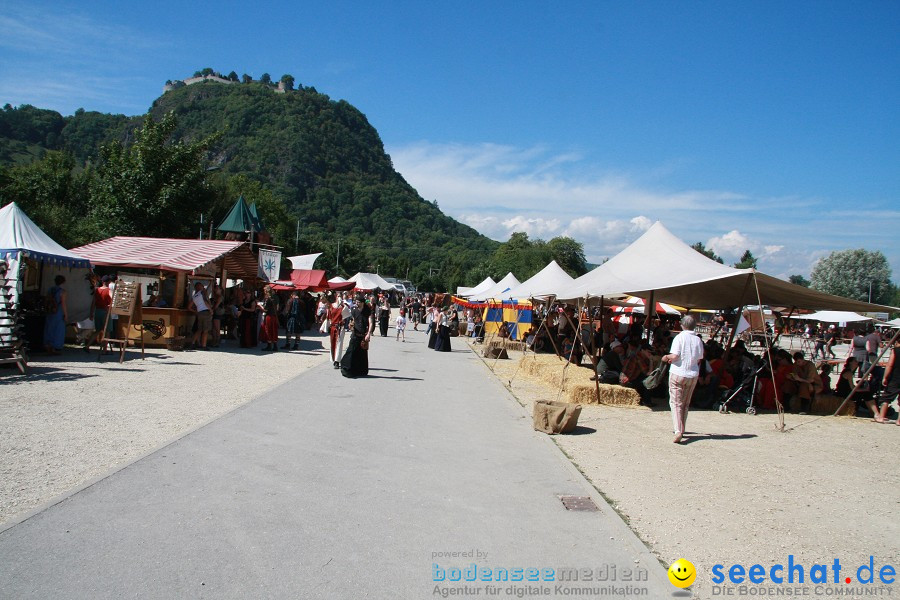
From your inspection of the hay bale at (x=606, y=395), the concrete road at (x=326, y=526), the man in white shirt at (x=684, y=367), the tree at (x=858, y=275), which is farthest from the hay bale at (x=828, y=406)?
the tree at (x=858, y=275)

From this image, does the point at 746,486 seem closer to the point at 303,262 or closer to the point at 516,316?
the point at 516,316

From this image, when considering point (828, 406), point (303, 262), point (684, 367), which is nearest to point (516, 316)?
point (303, 262)

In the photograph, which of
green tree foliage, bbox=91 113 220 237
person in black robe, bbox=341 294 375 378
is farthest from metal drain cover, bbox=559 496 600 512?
green tree foliage, bbox=91 113 220 237

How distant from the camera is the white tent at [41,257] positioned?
45.1 feet

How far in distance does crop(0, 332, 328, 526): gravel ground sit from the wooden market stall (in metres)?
1.48

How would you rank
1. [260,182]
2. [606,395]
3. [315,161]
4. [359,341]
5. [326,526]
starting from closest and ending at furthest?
[326,526] → [606,395] → [359,341] → [260,182] → [315,161]

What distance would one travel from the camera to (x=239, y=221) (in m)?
29.8

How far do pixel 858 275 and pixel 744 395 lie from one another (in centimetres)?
9102

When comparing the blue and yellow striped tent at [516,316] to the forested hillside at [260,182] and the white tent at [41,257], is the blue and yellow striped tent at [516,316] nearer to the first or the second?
the forested hillside at [260,182]

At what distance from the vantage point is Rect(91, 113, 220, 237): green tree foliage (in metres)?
27.1

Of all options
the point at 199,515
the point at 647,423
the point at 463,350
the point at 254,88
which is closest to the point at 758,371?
the point at 647,423

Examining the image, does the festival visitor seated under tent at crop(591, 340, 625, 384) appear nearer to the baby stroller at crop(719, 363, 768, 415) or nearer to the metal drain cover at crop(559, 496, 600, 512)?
the baby stroller at crop(719, 363, 768, 415)

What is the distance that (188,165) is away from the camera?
28016mm

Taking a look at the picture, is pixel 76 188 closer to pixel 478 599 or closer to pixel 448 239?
pixel 478 599
